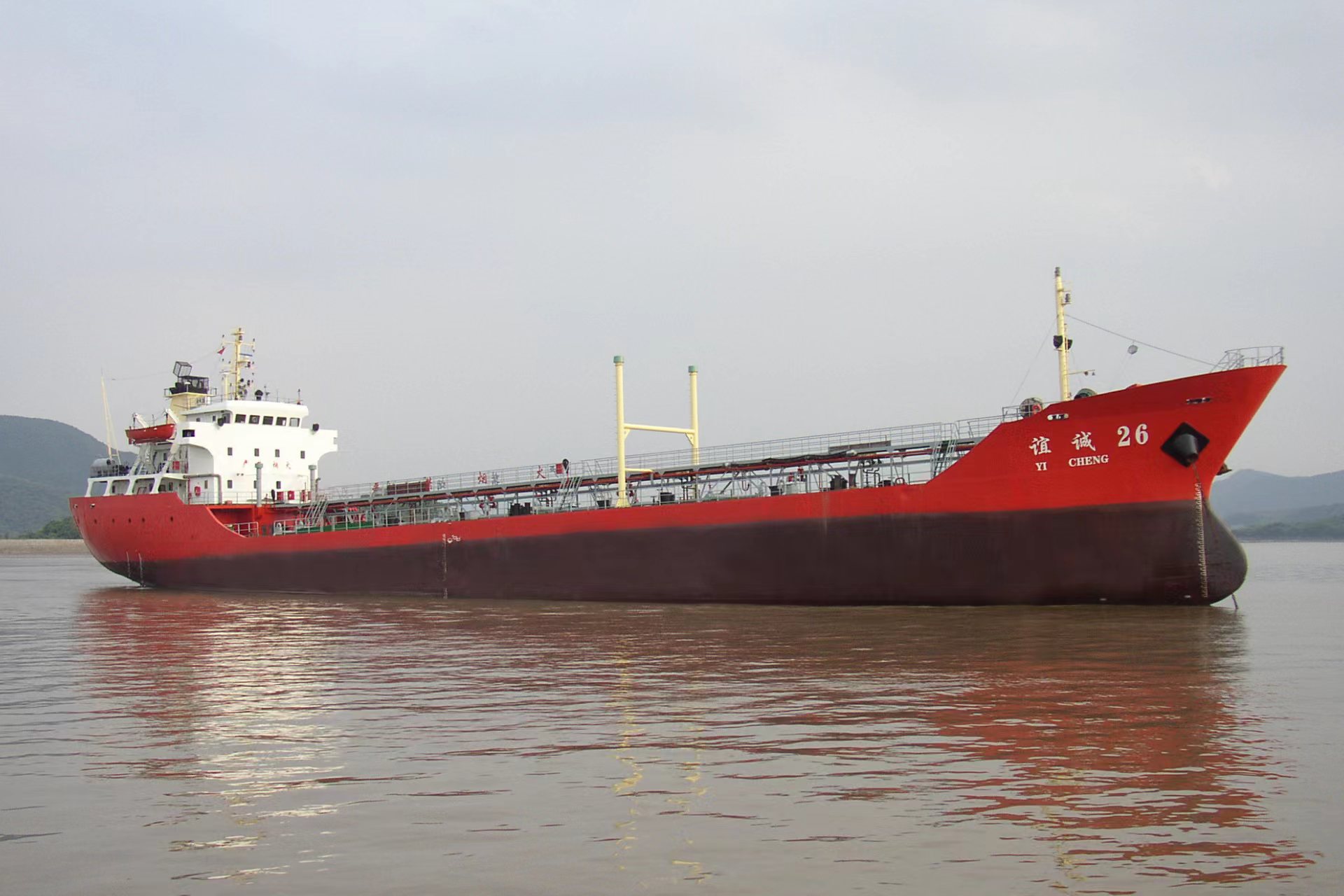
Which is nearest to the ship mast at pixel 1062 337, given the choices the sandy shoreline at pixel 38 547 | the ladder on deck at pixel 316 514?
the ladder on deck at pixel 316 514

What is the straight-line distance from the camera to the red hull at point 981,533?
16.5 meters

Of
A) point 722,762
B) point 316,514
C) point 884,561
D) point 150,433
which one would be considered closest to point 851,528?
point 884,561

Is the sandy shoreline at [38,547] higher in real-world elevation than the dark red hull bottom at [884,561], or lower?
lower

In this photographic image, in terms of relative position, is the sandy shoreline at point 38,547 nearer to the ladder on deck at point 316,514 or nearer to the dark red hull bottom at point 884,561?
the ladder on deck at point 316,514

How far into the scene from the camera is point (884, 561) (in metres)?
18.4

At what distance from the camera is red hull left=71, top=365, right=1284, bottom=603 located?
1645 cm

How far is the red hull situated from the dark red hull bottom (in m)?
0.03

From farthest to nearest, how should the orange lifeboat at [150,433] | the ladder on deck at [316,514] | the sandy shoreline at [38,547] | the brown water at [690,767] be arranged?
the sandy shoreline at [38,547], the orange lifeboat at [150,433], the ladder on deck at [316,514], the brown water at [690,767]

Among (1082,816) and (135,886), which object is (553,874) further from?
(1082,816)

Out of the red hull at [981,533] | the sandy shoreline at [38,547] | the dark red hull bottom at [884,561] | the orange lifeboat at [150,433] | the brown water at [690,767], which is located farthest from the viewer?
the sandy shoreline at [38,547]

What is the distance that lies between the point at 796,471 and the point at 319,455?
1924cm

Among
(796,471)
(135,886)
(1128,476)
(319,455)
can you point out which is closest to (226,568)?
(319,455)

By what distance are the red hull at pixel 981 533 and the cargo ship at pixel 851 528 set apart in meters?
0.03

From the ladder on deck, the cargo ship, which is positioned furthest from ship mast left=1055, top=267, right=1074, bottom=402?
the ladder on deck
